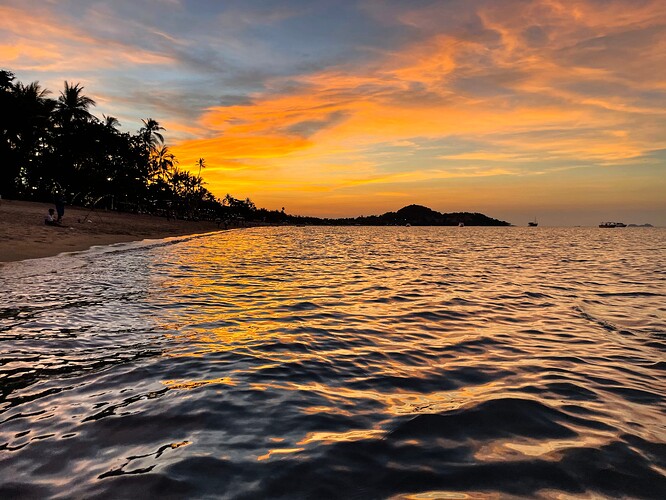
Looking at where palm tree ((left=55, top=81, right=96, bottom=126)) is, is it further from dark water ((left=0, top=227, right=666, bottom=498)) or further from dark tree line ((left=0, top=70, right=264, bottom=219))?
dark water ((left=0, top=227, right=666, bottom=498))

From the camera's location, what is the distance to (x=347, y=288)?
14453 mm

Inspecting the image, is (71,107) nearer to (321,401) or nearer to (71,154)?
(71,154)

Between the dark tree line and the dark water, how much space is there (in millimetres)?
31927

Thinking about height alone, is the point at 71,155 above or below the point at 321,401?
above

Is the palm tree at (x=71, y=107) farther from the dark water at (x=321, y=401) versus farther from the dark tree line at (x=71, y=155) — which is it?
the dark water at (x=321, y=401)

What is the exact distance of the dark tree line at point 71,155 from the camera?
47.4 m

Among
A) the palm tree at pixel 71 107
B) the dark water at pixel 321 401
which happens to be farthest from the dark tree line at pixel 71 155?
the dark water at pixel 321 401

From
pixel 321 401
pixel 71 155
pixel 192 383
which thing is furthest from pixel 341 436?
pixel 71 155

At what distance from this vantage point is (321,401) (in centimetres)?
461

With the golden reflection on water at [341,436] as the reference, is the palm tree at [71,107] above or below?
above

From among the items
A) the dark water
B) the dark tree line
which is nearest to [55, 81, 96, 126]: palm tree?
the dark tree line

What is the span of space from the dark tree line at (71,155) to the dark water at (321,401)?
105 feet

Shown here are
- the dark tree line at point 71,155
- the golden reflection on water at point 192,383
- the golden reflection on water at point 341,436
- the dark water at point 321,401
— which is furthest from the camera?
the dark tree line at point 71,155

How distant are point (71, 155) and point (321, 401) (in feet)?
226
